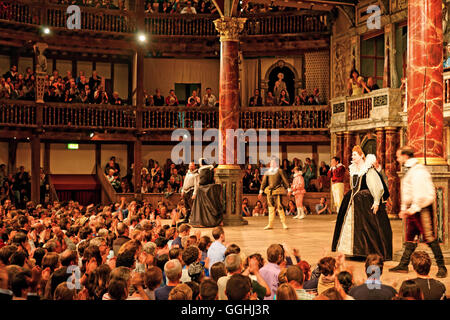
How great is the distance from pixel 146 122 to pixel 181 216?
656 cm

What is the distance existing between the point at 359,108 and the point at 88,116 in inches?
390

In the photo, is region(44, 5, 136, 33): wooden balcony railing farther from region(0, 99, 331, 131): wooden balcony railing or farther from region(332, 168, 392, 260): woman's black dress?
region(332, 168, 392, 260): woman's black dress

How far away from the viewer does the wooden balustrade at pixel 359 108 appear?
18.0 metres

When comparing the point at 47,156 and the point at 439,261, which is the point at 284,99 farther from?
the point at 439,261

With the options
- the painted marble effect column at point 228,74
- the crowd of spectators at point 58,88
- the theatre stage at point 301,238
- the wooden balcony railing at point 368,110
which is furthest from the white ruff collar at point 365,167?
the crowd of spectators at point 58,88

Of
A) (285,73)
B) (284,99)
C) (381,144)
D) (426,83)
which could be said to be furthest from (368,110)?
(426,83)

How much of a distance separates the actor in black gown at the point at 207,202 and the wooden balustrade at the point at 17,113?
896cm

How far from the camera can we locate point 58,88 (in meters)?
21.0

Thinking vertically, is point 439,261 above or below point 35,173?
below

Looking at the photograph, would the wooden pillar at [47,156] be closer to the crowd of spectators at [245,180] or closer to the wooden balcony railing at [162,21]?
the crowd of spectators at [245,180]
